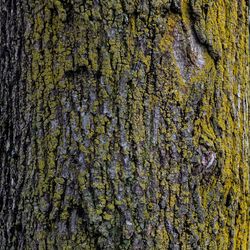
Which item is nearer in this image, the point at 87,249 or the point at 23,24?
the point at 87,249

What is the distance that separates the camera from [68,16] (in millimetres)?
1497

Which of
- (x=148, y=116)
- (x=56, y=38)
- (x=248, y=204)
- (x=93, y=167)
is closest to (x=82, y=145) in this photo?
(x=93, y=167)

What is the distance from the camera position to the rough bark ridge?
4.76ft

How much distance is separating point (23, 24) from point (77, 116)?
333 millimetres

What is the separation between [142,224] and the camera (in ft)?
4.75

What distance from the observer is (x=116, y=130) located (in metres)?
1.46

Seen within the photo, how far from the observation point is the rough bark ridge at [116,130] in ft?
4.76

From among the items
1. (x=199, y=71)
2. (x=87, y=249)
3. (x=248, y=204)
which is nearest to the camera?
(x=87, y=249)

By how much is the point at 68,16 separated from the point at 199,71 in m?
0.41

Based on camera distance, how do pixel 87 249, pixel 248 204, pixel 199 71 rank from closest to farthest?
1. pixel 87 249
2. pixel 199 71
3. pixel 248 204

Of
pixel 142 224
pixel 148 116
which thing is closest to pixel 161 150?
pixel 148 116

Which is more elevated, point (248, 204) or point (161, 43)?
point (161, 43)

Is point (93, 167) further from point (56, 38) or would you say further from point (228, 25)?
point (228, 25)

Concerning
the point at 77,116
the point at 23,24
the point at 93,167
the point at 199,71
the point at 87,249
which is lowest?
the point at 87,249
